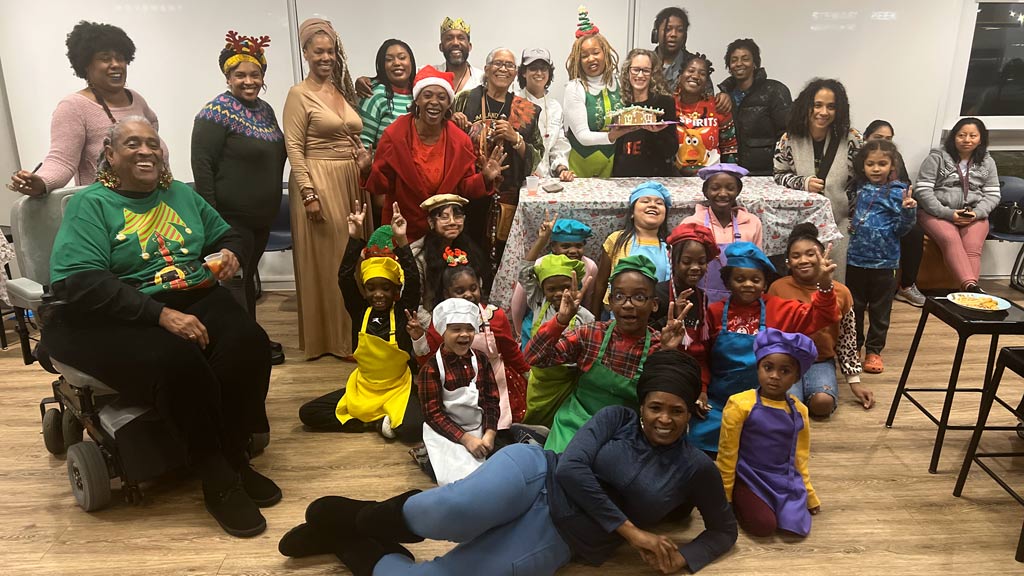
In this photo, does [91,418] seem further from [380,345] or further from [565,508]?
[565,508]

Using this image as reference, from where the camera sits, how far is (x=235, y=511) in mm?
2578

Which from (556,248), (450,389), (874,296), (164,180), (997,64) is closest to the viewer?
(164,180)

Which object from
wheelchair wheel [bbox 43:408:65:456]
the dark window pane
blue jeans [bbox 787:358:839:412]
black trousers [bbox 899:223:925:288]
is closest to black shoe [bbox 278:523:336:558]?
wheelchair wheel [bbox 43:408:65:456]

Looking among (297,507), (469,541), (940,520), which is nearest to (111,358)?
(297,507)

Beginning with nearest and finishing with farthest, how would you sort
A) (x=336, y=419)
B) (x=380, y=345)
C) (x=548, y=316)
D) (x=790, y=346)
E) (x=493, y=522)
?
(x=493, y=522), (x=790, y=346), (x=380, y=345), (x=336, y=419), (x=548, y=316)

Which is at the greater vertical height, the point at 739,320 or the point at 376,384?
the point at 739,320

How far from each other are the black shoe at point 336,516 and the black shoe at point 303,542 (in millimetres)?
32

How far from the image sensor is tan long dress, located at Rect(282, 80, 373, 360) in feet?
12.1

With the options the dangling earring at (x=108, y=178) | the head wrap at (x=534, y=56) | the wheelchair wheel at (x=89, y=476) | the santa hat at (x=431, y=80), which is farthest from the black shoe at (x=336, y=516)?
the head wrap at (x=534, y=56)

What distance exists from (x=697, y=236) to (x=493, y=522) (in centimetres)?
179

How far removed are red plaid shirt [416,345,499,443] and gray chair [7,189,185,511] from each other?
92 cm

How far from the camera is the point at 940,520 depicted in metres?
2.65

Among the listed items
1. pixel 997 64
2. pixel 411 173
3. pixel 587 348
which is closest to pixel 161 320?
pixel 411 173

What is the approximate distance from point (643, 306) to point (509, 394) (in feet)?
2.53
